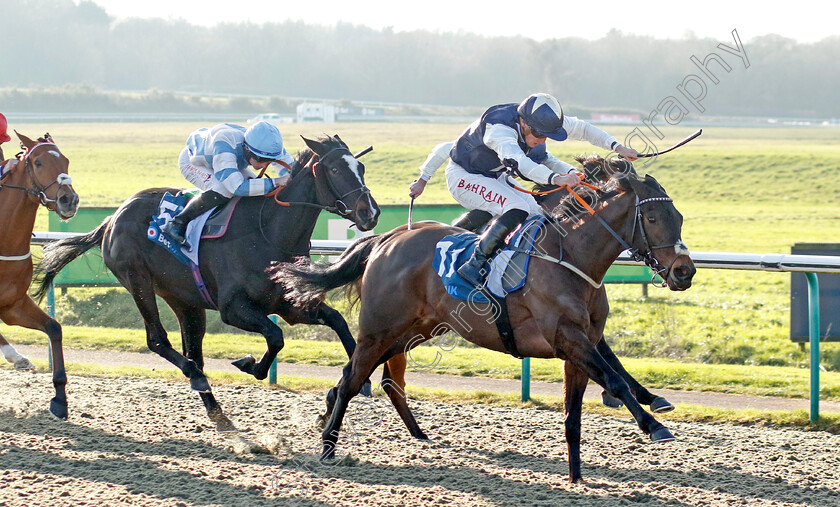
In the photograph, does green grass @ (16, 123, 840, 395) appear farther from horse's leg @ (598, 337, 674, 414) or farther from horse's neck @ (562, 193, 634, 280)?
horse's neck @ (562, 193, 634, 280)

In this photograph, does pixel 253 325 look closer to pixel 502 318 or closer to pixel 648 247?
pixel 502 318

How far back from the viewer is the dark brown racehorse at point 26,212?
5.44 m

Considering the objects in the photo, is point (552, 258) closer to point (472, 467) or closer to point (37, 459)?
point (472, 467)

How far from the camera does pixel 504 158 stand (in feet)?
14.4

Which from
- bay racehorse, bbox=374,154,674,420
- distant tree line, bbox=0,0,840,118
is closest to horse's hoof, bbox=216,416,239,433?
bay racehorse, bbox=374,154,674,420

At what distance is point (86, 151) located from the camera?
28.7 metres

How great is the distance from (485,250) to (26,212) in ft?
9.67

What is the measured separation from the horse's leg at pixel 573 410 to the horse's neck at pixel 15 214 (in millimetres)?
3354

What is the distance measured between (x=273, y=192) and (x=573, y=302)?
84.4 inches

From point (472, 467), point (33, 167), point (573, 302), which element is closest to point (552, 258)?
point (573, 302)

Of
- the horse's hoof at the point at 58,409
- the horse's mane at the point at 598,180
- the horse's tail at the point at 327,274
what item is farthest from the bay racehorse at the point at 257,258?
the horse's mane at the point at 598,180

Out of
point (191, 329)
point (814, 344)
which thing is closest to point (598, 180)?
point (814, 344)

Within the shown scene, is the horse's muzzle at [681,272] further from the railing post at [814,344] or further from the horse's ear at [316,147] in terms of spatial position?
the horse's ear at [316,147]

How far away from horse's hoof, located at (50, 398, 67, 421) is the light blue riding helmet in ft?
6.02
